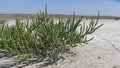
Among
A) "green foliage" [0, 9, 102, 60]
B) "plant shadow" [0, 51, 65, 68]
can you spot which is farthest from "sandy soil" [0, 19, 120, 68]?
"green foliage" [0, 9, 102, 60]

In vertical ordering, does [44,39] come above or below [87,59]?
above

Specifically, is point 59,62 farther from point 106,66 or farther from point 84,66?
point 106,66

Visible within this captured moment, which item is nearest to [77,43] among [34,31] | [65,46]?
[65,46]

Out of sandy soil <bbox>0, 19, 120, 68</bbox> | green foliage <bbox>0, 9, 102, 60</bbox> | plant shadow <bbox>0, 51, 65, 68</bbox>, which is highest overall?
green foliage <bbox>0, 9, 102, 60</bbox>

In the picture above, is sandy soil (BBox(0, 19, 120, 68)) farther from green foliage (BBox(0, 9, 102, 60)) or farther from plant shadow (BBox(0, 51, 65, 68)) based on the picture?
green foliage (BBox(0, 9, 102, 60))

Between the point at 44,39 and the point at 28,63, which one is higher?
→ the point at 44,39

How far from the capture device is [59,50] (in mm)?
5730

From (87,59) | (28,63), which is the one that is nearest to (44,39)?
(28,63)

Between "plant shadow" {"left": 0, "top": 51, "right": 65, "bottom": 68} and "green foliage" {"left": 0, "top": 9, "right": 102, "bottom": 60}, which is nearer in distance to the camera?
"plant shadow" {"left": 0, "top": 51, "right": 65, "bottom": 68}

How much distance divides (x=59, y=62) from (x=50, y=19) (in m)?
1.10

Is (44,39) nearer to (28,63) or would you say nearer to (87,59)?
(28,63)

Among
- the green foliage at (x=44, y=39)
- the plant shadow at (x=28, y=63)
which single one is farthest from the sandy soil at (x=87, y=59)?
the green foliage at (x=44, y=39)

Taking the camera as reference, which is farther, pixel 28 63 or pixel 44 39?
pixel 44 39

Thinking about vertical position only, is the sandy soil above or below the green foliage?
below
